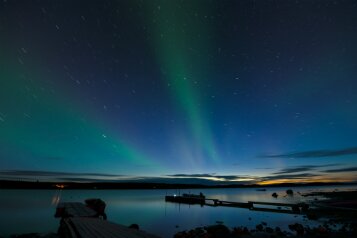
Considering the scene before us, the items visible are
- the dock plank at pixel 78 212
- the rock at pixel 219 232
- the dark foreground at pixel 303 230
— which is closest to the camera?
the dock plank at pixel 78 212

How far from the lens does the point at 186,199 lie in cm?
8388

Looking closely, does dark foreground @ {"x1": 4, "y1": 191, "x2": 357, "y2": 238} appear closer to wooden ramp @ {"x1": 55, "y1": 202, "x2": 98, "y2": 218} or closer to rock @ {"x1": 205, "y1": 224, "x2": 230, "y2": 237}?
rock @ {"x1": 205, "y1": 224, "x2": 230, "y2": 237}

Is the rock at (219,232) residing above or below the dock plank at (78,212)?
below

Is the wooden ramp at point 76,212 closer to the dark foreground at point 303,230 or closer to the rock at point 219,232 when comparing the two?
the dark foreground at point 303,230

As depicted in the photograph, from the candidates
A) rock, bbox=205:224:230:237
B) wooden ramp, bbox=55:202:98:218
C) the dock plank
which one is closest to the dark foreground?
rock, bbox=205:224:230:237

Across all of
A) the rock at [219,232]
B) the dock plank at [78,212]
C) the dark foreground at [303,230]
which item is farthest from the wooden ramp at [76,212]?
the rock at [219,232]

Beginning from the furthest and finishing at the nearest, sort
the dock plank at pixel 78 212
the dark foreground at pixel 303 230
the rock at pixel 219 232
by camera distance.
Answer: the rock at pixel 219 232
the dark foreground at pixel 303 230
the dock plank at pixel 78 212

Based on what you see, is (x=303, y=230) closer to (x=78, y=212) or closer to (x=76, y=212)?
(x=78, y=212)

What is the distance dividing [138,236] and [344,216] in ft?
131

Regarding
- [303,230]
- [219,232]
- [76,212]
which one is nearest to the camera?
[76,212]

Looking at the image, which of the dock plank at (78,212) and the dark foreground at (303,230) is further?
the dark foreground at (303,230)

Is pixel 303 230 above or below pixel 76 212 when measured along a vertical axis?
below

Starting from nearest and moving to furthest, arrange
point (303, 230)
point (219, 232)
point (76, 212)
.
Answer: point (76, 212)
point (219, 232)
point (303, 230)

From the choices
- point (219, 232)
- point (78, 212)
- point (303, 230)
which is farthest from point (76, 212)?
point (303, 230)
